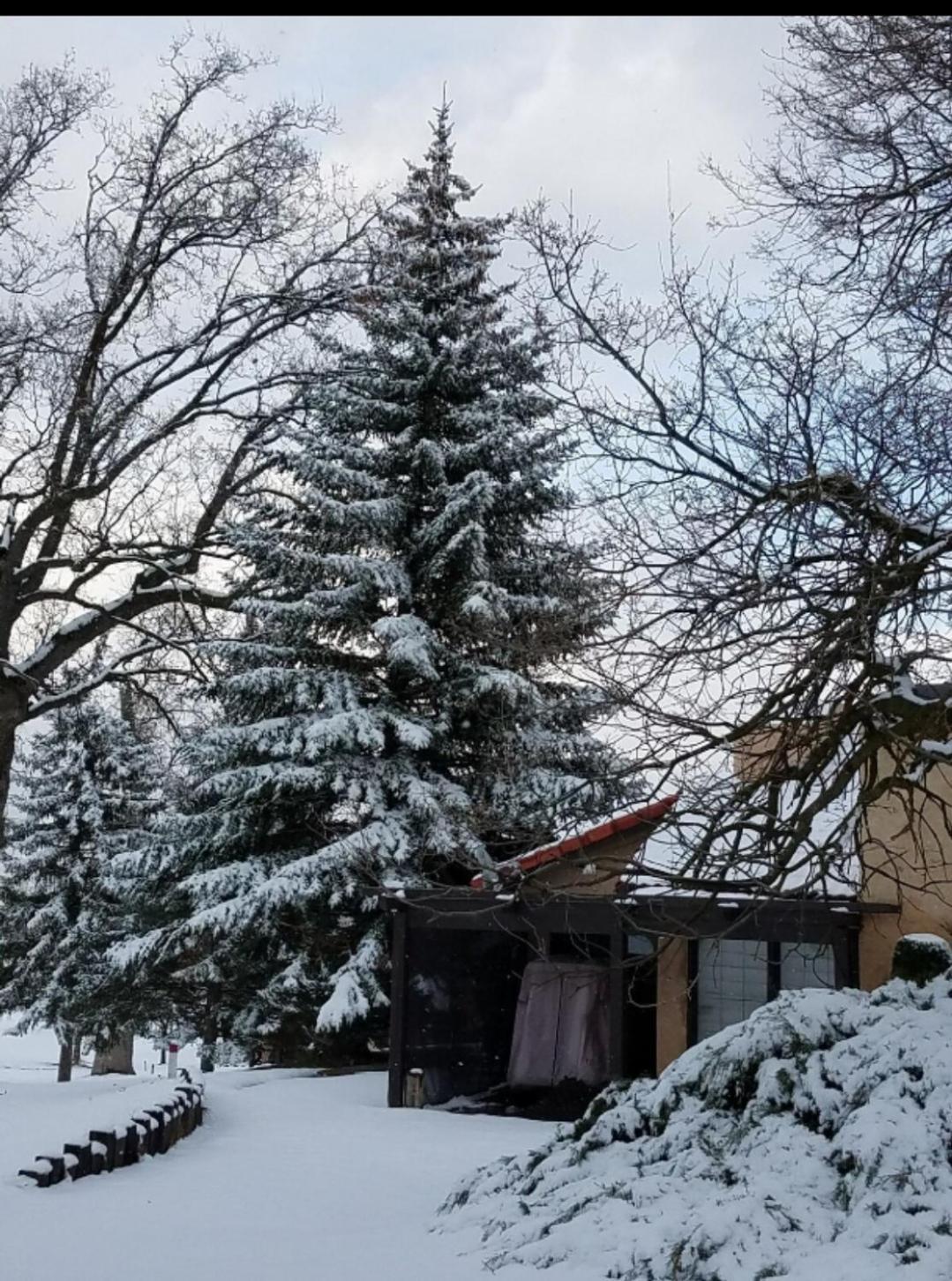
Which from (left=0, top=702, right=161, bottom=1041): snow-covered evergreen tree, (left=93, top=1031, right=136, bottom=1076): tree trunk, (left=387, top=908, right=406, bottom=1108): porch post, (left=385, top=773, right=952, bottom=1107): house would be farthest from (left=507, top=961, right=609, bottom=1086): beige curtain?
(left=93, top=1031, right=136, bottom=1076): tree trunk

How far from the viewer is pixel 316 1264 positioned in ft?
21.9

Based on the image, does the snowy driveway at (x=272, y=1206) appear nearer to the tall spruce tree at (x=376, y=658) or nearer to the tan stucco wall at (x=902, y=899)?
the tan stucco wall at (x=902, y=899)

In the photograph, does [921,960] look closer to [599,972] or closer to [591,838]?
[599,972]

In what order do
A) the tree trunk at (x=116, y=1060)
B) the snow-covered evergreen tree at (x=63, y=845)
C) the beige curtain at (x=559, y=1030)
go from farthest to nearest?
1. the snow-covered evergreen tree at (x=63, y=845)
2. the tree trunk at (x=116, y=1060)
3. the beige curtain at (x=559, y=1030)

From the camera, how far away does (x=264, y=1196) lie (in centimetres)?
894

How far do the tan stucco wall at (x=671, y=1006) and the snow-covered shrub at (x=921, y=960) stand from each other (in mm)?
6901

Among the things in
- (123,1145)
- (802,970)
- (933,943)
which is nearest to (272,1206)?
(123,1145)

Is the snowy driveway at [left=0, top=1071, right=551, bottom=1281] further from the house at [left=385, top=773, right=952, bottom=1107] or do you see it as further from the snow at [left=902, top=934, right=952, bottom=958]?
the snow at [left=902, top=934, right=952, bottom=958]

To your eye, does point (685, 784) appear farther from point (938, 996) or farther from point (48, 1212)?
point (48, 1212)

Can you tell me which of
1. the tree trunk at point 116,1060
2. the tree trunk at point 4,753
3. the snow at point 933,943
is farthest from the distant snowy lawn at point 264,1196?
the tree trunk at point 116,1060

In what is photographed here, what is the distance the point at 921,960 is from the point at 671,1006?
7.53m

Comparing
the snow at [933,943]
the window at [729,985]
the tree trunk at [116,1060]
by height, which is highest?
the snow at [933,943]

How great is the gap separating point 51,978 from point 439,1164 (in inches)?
915

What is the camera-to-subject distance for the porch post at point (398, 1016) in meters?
Answer: 15.3
